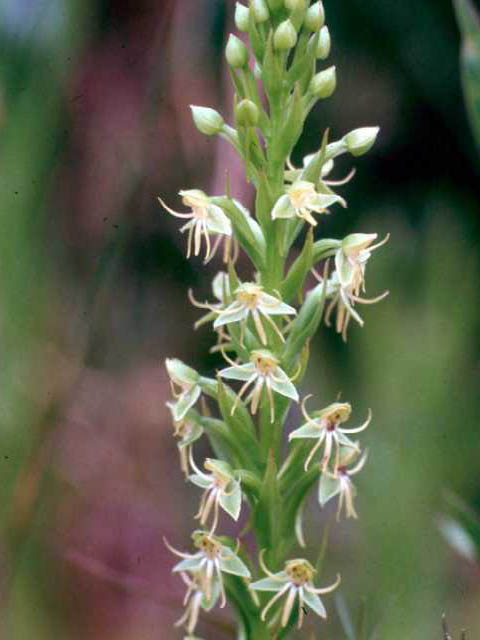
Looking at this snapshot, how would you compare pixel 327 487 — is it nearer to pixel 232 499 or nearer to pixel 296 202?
pixel 232 499

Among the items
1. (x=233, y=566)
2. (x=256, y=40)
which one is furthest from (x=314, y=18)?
(x=233, y=566)

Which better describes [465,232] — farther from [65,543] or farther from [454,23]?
[65,543]

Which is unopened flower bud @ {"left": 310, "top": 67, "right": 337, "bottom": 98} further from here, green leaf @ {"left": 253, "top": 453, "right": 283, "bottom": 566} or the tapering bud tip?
green leaf @ {"left": 253, "top": 453, "right": 283, "bottom": 566}

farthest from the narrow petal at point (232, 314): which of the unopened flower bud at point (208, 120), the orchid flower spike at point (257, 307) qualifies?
the unopened flower bud at point (208, 120)

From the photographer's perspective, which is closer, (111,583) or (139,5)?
(111,583)

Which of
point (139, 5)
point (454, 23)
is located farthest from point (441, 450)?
point (454, 23)

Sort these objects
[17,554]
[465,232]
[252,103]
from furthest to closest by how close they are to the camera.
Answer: [465,232]
[17,554]
[252,103]
